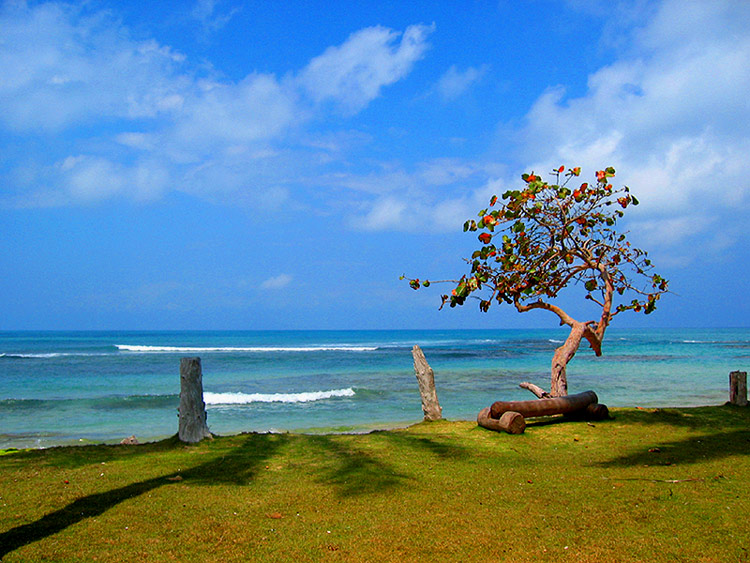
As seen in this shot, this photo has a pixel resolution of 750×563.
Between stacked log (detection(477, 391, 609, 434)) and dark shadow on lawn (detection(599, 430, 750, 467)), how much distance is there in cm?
200

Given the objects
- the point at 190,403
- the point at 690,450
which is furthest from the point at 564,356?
the point at 190,403

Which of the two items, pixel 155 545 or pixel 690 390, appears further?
pixel 690 390

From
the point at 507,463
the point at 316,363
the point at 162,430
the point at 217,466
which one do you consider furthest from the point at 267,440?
the point at 316,363

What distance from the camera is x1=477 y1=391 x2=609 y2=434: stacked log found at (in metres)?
10.5

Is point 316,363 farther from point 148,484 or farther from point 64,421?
point 148,484

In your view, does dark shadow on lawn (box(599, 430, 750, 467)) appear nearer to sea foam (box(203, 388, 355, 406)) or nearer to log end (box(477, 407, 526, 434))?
log end (box(477, 407, 526, 434))

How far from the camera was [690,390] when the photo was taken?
23.2 m

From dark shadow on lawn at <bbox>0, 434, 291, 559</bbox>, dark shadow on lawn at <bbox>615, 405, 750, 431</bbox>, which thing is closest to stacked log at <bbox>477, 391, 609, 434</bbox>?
dark shadow on lawn at <bbox>615, 405, 750, 431</bbox>

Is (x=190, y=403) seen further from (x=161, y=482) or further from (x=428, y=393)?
(x=428, y=393)

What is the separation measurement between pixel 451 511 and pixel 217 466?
393 centimetres

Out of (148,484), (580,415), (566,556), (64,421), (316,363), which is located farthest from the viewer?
(316,363)

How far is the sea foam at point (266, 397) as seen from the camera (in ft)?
70.6

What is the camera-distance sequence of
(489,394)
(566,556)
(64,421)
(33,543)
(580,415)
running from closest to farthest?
(566,556) < (33,543) < (580,415) < (64,421) < (489,394)

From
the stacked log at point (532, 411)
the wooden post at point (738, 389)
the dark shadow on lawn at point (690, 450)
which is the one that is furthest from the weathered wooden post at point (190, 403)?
the wooden post at point (738, 389)
